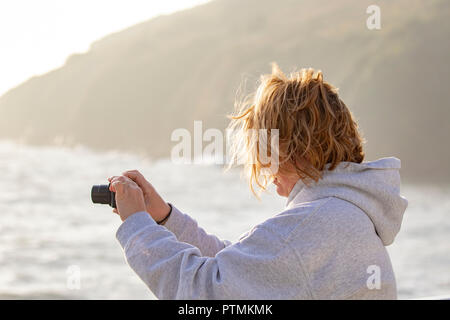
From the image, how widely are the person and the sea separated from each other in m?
1.13

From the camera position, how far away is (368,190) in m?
0.78

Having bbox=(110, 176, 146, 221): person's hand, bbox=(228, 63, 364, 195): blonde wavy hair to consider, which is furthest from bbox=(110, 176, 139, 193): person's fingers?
bbox=(228, 63, 364, 195): blonde wavy hair

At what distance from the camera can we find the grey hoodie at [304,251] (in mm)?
715

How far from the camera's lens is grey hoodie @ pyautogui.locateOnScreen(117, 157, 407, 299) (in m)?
0.72

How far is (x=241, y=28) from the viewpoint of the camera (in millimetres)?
46188

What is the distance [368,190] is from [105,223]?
91.2 feet

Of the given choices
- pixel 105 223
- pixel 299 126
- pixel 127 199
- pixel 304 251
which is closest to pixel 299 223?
pixel 304 251

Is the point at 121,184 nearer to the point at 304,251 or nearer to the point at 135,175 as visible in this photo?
the point at 135,175

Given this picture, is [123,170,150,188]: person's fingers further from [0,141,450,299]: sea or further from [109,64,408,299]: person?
[0,141,450,299]: sea

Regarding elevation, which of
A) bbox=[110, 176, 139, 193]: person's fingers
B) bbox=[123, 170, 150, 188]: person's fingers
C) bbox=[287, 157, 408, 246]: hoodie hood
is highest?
bbox=[123, 170, 150, 188]: person's fingers

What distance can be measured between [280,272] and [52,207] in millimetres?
34883

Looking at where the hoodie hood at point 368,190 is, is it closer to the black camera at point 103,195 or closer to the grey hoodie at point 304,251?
the grey hoodie at point 304,251

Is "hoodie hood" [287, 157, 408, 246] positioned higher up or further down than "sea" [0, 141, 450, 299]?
further down

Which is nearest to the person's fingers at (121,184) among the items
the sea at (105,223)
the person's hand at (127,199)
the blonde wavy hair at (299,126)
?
the person's hand at (127,199)
